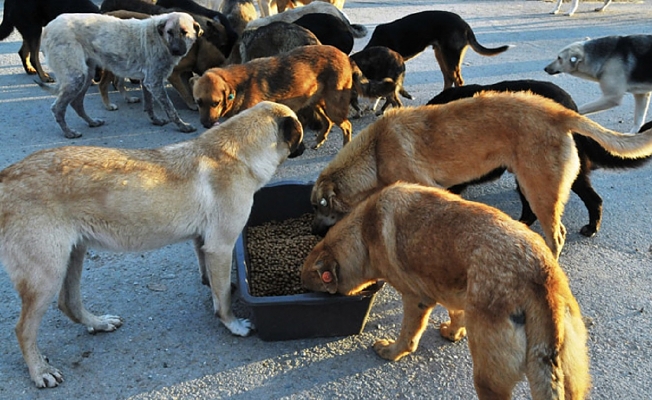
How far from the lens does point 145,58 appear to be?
Result: 761 cm

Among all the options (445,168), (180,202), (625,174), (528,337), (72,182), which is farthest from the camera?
(625,174)

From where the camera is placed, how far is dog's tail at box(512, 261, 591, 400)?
9.32ft

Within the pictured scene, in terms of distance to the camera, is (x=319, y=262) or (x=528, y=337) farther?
(x=319, y=262)

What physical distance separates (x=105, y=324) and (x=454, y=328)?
7.98ft

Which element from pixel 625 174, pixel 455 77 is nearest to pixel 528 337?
pixel 625 174

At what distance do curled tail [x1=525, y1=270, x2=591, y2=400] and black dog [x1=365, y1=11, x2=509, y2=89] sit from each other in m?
5.98

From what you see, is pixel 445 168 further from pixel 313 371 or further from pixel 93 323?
pixel 93 323

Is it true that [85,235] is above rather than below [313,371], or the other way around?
above

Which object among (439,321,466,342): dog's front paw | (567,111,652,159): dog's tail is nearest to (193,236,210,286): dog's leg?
(439,321,466,342): dog's front paw

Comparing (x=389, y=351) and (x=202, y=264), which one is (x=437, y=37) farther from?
(x=389, y=351)

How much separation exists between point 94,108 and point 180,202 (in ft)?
17.6

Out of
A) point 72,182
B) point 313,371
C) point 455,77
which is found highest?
point 72,182

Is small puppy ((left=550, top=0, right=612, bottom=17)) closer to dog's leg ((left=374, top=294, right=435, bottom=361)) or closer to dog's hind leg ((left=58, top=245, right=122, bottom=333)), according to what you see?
dog's leg ((left=374, top=294, right=435, bottom=361))

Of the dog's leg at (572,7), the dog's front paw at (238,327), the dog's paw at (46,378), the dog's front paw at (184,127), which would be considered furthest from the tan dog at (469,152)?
the dog's leg at (572,7)
